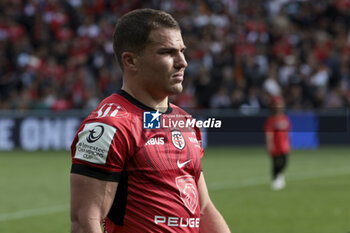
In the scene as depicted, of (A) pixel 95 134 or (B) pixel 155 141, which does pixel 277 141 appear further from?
(A) pixel 95 134

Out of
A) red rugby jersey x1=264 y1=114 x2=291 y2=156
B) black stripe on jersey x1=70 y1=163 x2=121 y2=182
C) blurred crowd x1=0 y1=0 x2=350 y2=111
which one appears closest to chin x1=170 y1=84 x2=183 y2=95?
black stripe on jersey x1=70 y1=163 x2=121 y2=182

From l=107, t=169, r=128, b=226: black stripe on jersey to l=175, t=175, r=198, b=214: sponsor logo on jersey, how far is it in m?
0.24

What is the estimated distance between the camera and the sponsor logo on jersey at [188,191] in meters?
2.94

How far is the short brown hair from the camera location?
2.86 meters

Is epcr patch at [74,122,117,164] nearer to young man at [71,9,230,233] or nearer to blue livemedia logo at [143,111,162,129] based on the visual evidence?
young man at [71,9,230,233]

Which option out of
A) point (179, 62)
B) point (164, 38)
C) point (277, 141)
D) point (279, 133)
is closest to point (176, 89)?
point (179, 62)

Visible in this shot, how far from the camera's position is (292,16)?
22.8 meters

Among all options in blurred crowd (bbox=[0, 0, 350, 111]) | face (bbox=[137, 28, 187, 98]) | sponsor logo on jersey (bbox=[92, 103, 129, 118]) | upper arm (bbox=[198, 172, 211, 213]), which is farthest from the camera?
blurred crowd (bbox=[0, 0, 350, 111])

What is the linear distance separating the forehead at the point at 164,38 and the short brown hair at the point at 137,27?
0.06ft

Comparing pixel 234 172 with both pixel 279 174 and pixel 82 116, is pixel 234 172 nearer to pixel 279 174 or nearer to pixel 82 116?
pixel 279 174

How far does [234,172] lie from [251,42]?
7073mm

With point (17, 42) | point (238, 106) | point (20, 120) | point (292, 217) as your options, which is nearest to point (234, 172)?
point (238, 106)

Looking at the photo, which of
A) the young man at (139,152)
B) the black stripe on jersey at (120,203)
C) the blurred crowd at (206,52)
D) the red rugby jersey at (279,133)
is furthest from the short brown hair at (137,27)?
the blurred crowd at (206,52)

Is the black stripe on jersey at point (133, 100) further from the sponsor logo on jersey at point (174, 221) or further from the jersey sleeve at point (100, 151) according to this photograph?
the sponsor logo on jersey at point (174, 221)
